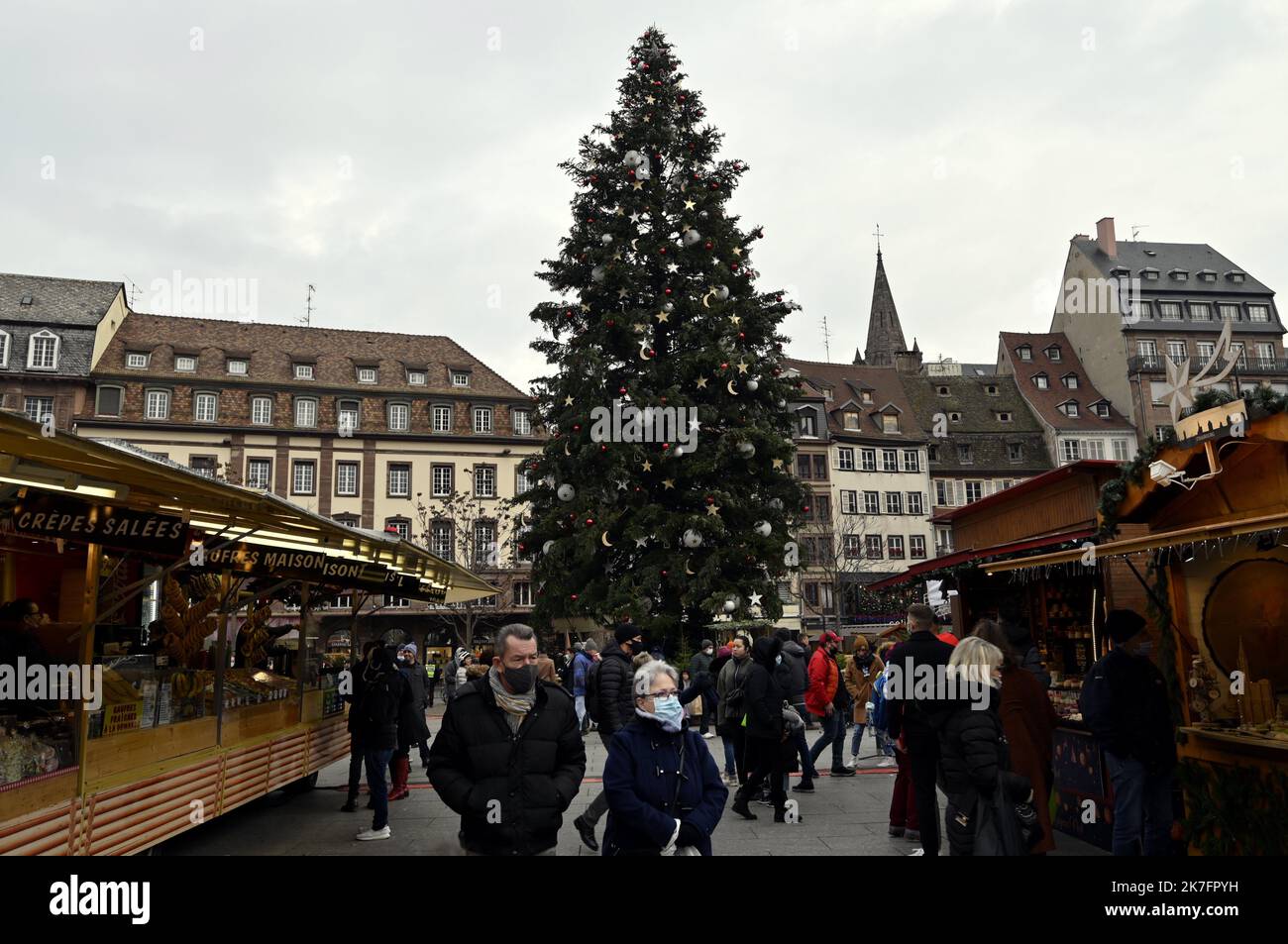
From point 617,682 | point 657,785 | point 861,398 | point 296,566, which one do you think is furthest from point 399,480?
point 657,785

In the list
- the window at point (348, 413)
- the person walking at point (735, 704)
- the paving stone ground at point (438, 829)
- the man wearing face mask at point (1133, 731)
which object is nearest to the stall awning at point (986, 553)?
the man wearing face mask at point (1133, 731)

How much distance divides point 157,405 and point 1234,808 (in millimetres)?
48044

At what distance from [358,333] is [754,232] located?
34.4 metres

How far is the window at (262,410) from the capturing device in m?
47.0

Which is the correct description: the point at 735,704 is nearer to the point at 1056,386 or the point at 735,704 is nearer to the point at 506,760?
the point at 506,760

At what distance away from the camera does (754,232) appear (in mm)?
24734

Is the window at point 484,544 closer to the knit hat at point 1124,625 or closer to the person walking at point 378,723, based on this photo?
the person walking at point 378,723

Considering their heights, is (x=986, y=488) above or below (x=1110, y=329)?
below

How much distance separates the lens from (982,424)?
59.5 metres

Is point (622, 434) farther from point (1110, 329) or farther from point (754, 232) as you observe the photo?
point (1110, 329)
